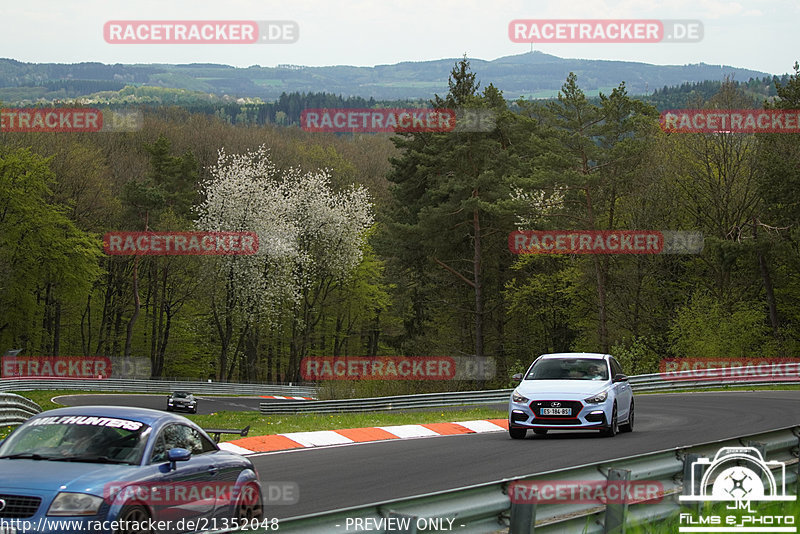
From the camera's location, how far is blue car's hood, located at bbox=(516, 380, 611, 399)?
17.8 m

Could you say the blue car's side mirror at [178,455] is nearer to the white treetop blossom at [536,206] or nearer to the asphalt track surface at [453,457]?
the asphalt track surface at [453,457]

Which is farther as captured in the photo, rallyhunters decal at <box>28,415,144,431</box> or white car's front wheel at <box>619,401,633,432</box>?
white car's front wheel at <box>619,401,633,432</box>

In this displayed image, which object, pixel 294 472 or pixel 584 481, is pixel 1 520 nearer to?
pixel 584 481

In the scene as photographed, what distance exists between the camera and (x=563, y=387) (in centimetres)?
1805

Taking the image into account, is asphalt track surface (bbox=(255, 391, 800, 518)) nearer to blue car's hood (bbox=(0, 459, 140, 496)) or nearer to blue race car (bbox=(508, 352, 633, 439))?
blue race car (bbox=(508, 352, 633, 439))

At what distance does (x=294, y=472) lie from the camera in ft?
44.7

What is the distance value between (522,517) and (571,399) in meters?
11.0

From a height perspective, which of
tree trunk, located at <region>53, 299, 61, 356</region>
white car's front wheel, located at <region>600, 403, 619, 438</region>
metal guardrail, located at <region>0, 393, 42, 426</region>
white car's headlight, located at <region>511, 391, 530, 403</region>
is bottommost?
tree trunk, located at <region>53, 299, 61, 356</region>

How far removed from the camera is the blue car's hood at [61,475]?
7492 millimetres

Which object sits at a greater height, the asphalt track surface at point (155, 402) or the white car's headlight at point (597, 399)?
the white car's headlight at point (597, 399)

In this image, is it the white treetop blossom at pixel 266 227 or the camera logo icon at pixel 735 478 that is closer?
the camera logo icon at pixel 735 478

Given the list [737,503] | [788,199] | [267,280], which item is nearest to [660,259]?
[788,199]

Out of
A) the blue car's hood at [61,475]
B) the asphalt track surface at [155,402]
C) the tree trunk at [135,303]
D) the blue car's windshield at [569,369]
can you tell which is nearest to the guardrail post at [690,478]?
the blue car's hood at [61,475]

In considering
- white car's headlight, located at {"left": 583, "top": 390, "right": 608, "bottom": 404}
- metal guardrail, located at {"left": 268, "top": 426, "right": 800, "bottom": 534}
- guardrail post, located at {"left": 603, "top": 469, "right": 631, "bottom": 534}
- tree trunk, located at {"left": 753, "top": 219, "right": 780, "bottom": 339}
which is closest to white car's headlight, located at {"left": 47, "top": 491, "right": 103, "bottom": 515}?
metal guardrail, located at {"left": 268, "top": 426, "right": 800, "bottom": 534}
